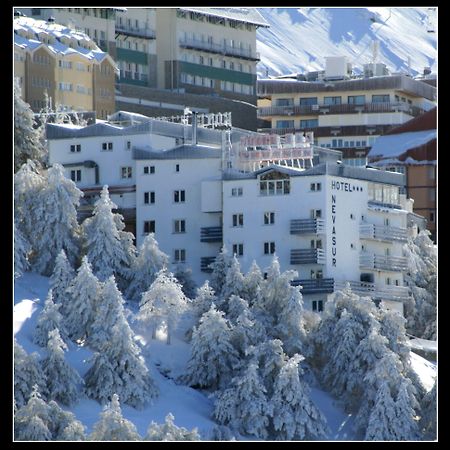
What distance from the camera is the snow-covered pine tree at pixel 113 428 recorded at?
10412 centimetres

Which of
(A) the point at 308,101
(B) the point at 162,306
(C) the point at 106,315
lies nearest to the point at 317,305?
(B) the point at 162,306

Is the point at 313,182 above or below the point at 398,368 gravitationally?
above

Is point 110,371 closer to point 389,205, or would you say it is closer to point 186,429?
point 186,429

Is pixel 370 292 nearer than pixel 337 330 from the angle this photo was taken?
No

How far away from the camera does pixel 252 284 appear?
124 m

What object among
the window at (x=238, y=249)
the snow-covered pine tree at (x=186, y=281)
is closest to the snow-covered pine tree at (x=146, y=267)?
the snow-covered pine tree at (x=186, y=281)

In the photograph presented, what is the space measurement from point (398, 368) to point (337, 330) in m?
3.91

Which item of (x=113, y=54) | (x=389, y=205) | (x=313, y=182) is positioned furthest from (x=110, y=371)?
(x=113, y=54)

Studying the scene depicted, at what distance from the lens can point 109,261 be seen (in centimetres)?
12650

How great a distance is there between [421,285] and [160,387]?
29405 mm

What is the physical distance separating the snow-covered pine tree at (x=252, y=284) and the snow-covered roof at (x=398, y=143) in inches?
2126

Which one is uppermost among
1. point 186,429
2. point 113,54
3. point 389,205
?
point 113,54

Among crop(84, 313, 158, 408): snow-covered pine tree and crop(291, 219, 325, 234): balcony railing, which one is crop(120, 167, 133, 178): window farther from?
crop(84, 313, 158, 408): snow-covered pine tree

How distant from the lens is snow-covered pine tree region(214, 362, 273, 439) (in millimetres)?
112938
